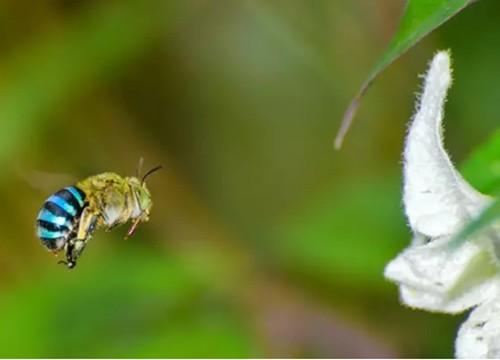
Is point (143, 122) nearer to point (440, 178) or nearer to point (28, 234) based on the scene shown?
point (28, 234)

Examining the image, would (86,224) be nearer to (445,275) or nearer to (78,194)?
(78,194)

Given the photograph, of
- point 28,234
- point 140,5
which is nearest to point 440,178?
point 140,5

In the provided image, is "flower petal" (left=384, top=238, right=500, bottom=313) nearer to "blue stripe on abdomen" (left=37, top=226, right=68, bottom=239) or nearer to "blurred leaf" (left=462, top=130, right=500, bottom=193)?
"blurred leaf" (left=462, top=130, right=500, bottom=193)

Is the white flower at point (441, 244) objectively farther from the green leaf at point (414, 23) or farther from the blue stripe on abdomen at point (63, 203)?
the blue stripe on abdomen at point (63, 203)

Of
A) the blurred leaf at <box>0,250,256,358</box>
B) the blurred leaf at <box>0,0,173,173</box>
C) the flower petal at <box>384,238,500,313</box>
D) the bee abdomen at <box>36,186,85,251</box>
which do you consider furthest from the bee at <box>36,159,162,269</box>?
the blurred leaf at <box>0,0,173,173</box>

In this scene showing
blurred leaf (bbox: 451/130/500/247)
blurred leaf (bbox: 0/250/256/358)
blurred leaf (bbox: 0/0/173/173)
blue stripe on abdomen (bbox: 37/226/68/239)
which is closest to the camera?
blurred leaf (bbox: 451/130/500/247)

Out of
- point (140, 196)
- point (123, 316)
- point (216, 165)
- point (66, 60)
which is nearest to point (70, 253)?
point (140, 196)

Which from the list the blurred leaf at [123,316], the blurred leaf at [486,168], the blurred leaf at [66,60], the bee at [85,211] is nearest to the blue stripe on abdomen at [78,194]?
the bee at [85,211]
